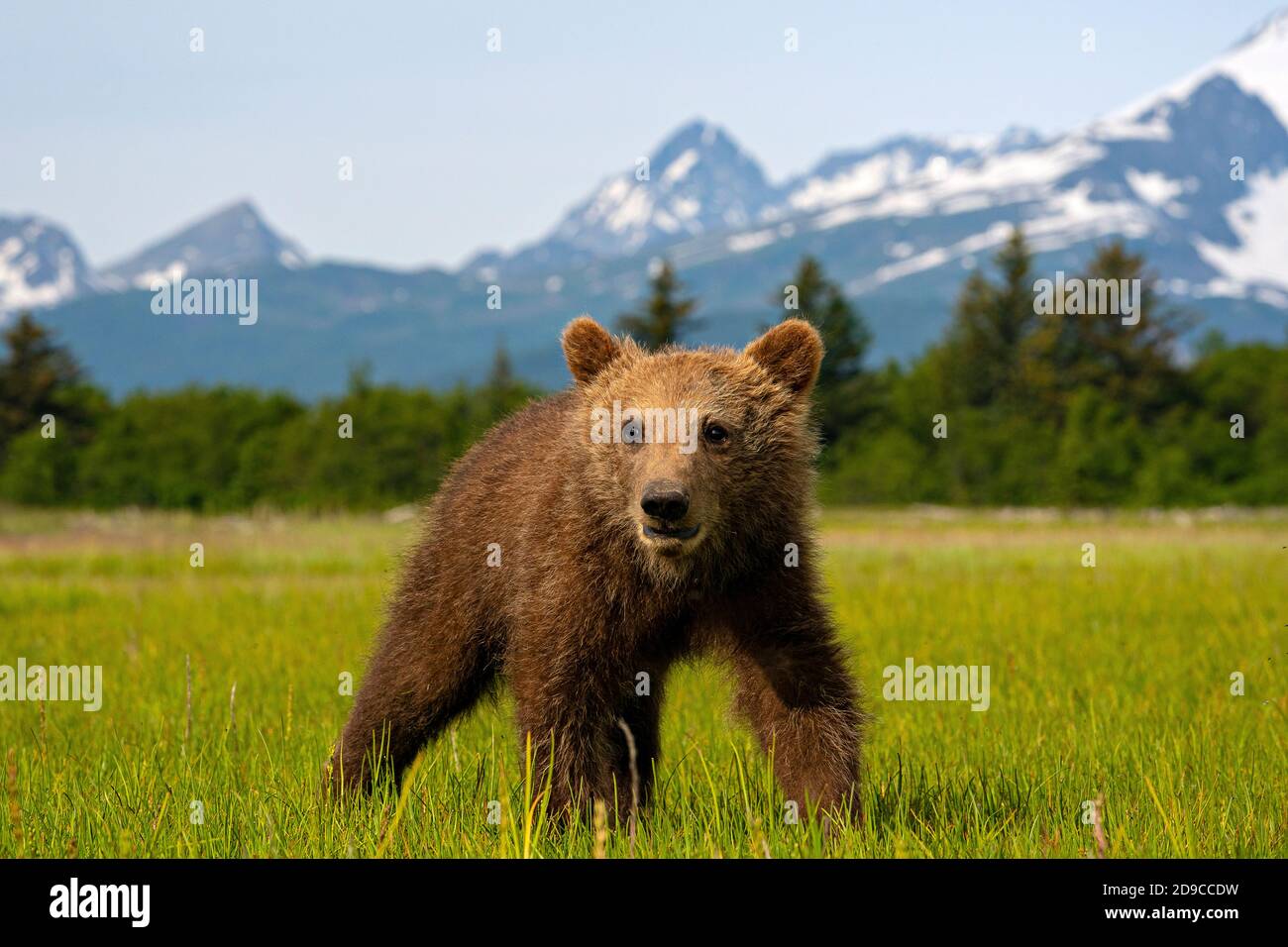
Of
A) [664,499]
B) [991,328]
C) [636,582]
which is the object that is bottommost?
[636,582]

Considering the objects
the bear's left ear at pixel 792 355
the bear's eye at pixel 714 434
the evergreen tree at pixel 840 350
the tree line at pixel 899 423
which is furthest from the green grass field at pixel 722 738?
the evergreen tree at pixel 840 350

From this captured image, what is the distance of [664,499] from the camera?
5328 millimetres

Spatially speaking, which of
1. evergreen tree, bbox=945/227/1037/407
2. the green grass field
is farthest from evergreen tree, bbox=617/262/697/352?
the green grass field

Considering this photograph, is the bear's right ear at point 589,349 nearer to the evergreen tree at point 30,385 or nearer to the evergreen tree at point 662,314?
the evergreen tree at point 662,314

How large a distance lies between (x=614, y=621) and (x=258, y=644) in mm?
5559

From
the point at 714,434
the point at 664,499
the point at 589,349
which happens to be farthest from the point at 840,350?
the point at 664,499

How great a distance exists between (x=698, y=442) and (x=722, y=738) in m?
2.35

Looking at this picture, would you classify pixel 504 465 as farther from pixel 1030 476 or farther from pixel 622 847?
pixel 1030 476

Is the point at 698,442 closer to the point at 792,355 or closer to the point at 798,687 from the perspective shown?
the point at 792,355

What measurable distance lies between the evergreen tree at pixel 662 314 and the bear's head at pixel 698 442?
48.9 meters

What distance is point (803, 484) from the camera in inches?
244

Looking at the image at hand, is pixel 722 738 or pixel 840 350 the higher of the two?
pixel 840 350

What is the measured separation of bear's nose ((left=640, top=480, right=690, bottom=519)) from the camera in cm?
533
